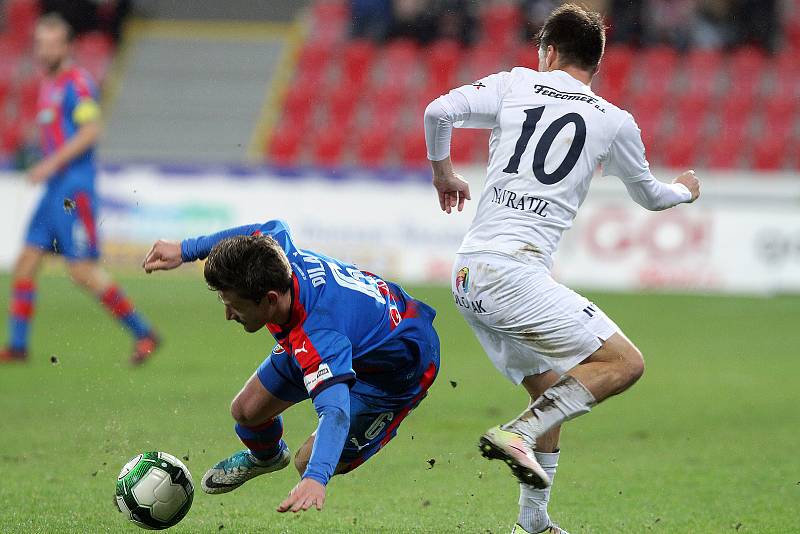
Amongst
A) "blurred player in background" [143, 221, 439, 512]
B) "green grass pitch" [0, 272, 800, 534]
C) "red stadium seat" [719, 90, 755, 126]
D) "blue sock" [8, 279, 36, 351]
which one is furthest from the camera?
"red stadium seat" [719, 90, 755, 126]

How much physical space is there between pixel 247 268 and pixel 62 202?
5984 mm

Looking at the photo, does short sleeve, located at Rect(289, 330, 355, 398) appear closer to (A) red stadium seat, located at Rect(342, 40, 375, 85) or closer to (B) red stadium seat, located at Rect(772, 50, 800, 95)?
(B) red stadium seat, located at Rect(772, 50, 800, 95)

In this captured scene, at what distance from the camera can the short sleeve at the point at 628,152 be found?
4.89 metres

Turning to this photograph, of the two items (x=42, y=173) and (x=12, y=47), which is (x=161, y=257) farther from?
(x=12, y=47)

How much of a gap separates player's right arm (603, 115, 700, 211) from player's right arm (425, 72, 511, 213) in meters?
0.50

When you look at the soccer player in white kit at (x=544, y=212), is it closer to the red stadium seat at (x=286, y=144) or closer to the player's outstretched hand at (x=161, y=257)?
the player's outstretched hand at (x=161, y=257)

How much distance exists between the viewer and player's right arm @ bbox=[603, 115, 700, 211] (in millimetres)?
4898

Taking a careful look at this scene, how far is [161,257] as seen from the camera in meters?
4.80

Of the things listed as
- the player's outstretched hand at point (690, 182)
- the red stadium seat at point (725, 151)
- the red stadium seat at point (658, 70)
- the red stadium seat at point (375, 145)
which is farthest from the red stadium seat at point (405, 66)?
the player's outstretched hand at point (690, 182)

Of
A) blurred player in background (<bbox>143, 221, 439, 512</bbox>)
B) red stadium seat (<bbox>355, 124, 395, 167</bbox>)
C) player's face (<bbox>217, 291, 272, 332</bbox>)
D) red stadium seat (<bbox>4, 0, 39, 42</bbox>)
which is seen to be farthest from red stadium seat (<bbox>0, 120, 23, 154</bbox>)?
player's face (<bbox>217, 291, 272, 332</bbox>)

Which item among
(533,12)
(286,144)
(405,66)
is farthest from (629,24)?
(286,144)

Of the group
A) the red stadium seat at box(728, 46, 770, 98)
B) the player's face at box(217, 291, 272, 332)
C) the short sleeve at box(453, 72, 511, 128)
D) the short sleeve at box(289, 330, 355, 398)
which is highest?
the short sleeve at box(453, 72, 511, 128)

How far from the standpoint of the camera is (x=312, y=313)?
435cm

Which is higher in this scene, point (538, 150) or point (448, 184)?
point (538, 150)
